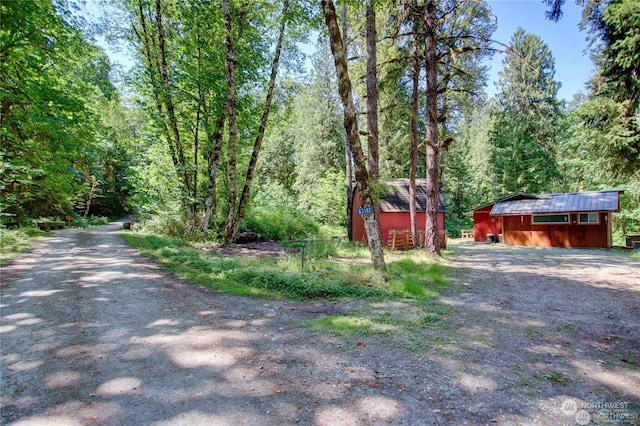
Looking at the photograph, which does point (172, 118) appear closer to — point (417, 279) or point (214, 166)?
point (214, 166)

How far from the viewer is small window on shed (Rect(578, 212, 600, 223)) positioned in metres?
17.7

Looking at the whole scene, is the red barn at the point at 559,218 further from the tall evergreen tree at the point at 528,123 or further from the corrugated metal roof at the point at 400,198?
the tall evergreen tree at the point at 528,123

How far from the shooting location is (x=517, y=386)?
121 inches

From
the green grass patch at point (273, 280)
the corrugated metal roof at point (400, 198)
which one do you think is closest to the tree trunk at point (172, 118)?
the green grass patch at point (273, 280)

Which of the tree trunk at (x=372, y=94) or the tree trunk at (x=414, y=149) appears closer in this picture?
the tree trunk at (x=372, y=94)

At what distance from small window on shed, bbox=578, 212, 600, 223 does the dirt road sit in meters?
15.1

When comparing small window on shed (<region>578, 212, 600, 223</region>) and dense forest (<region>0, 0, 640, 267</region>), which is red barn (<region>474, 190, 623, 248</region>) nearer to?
small window on shed (<region>578, 212, 600, 223</region>)

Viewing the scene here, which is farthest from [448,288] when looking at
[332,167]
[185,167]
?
[332,167]

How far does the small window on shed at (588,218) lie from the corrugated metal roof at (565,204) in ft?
1.78

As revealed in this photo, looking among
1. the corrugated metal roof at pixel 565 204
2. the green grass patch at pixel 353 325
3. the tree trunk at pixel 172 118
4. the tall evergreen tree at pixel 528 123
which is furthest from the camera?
the tall evergreen tree at pixel 528 123

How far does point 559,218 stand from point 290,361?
863 inches

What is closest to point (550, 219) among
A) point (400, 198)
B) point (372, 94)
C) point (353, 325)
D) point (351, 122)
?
point (400, 198)

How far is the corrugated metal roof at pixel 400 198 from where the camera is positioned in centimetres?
1827

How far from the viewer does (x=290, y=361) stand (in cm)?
348
